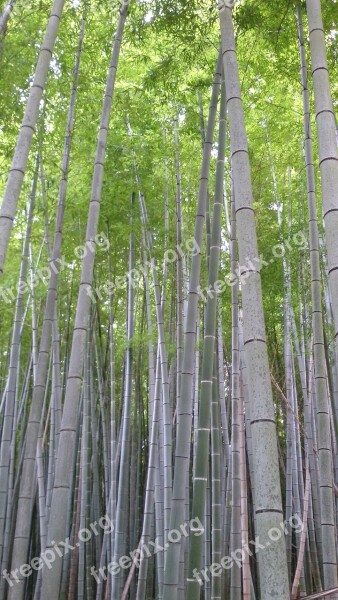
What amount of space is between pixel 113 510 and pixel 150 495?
823 millimetres

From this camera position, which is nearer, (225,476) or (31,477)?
(31,477)

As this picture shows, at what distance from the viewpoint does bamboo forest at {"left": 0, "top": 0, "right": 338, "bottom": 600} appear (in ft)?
7.00

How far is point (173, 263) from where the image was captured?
5.68m

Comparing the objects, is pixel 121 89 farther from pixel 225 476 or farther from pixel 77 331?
pixel 225 476

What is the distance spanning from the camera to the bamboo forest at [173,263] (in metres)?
2.13

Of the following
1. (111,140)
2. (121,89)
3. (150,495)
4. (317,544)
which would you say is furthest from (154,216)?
(317,544)

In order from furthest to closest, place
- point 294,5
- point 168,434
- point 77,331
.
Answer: point 168,434 → point 294,5 → point 77,331

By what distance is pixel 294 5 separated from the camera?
3516 mm

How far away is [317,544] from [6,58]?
17.4 feet

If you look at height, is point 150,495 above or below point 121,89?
below

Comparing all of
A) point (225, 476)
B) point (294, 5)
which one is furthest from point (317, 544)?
point (294, 5)

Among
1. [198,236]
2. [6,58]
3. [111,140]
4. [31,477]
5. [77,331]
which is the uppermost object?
[111,140]

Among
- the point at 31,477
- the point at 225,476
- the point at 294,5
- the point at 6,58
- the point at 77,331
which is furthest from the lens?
the point at 225,476

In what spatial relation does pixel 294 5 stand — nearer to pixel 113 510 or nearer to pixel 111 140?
pixel 111 140
